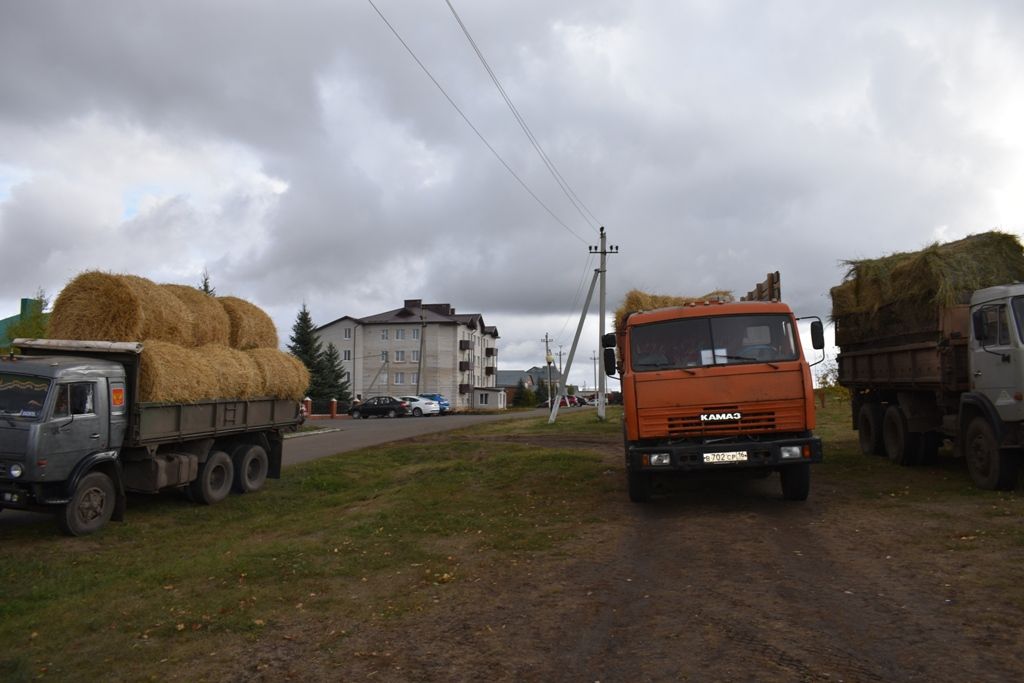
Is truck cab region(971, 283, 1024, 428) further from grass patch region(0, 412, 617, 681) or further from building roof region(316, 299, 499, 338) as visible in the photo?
building roof region(316, 299, 499, 338)

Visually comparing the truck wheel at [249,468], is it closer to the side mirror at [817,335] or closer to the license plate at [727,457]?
the license plate at [727,457]

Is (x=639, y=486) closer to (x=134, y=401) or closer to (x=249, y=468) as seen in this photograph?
(x=134, y=401)

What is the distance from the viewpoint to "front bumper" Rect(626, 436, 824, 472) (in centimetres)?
946

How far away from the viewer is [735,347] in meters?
10.1

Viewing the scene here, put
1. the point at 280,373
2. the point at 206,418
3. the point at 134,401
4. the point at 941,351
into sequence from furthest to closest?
the point at 280,373 < the point at 206,418 < the point at 941,351 < the point at 134,401

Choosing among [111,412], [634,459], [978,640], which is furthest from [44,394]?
[978,640]

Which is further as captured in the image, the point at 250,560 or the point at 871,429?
the point at 871,429

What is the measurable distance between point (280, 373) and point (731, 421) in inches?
351

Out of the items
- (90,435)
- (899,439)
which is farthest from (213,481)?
(899,439)

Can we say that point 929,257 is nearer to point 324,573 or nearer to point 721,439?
point 721,439

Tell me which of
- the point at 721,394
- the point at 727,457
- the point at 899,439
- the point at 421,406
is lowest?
the point at 899,439

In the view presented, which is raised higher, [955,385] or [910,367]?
[910,367]

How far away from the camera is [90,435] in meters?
10.5

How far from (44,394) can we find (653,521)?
302 inches
